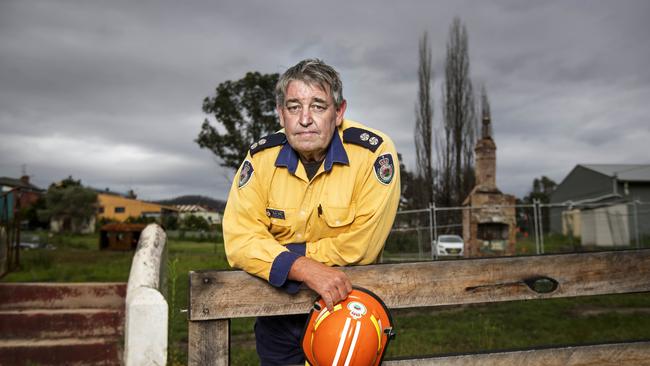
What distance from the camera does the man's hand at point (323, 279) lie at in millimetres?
1862

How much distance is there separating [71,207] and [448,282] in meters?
47.0

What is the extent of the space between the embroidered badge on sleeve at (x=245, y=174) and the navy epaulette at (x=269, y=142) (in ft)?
0.24

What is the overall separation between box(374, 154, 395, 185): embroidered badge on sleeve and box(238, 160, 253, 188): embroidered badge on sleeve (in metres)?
0.59

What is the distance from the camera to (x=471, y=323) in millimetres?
7609

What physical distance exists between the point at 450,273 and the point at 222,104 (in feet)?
101

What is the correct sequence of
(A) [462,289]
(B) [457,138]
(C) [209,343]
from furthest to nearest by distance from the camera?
(B) [457,138], (A) [462,289], (C) [209,343]

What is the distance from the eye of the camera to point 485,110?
27938mm

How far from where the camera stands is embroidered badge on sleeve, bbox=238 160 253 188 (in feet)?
7.51

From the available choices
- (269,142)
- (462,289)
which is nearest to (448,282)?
(462,289)

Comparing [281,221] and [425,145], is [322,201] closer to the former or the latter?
[281,221]

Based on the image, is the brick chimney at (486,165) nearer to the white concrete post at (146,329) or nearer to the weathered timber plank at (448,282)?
the white concrete post at (146,329)

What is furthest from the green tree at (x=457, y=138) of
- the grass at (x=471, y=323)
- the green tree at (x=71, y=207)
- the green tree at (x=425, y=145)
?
the green tree at (x=71, y=207)

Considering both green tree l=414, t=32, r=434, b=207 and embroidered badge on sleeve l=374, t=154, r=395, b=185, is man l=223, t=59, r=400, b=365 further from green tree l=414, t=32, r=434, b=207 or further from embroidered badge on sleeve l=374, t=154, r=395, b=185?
green tree l=414, t=32, r=434, b=207

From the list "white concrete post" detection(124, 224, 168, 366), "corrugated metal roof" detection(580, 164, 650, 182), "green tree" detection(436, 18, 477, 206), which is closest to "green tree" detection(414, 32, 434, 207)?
"green tree" detection(436, 18, 477, 206)
